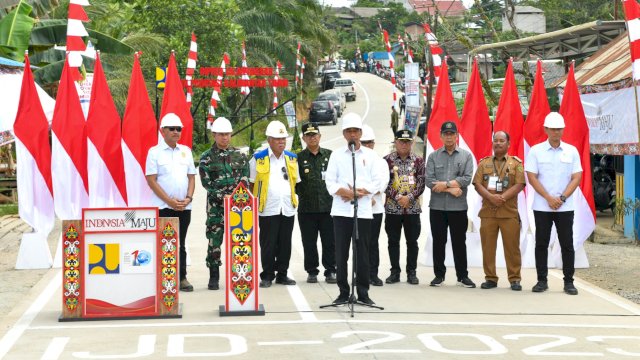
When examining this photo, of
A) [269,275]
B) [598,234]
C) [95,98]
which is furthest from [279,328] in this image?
[598,234]

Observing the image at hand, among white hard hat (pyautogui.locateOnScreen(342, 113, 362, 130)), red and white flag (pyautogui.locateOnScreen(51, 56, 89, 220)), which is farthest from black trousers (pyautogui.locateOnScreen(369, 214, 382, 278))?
red and white flag (pyautogui.locateOnScreen(51, 56, 89, 220))

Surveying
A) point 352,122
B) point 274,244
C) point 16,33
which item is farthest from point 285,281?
point 16,33

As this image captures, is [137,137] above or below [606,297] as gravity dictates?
above

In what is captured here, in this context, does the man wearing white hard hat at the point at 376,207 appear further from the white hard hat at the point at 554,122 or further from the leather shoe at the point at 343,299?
Result: the white hard hat at the point at 554,122

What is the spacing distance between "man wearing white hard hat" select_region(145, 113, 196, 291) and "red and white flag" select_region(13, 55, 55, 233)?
8.99ft

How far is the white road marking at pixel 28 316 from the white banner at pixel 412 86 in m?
13.3

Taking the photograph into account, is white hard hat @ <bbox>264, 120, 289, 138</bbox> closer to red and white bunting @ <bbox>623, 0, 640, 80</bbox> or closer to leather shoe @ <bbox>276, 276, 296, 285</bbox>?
leather shoe @ <bbox>276, 276, 296, 285</bbox>

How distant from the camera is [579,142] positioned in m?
14.8

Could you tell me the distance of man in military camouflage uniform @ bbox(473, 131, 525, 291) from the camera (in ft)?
41.5

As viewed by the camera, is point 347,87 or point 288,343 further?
point 347,87

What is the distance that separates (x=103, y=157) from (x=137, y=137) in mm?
517

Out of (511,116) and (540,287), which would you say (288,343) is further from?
(511,116)

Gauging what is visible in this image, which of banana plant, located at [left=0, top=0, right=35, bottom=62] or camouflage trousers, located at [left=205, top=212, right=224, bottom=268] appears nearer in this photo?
camouflage trousers, located at [left=205, top=212, right=224, bottom=268]

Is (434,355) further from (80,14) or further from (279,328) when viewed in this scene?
(80,14)
